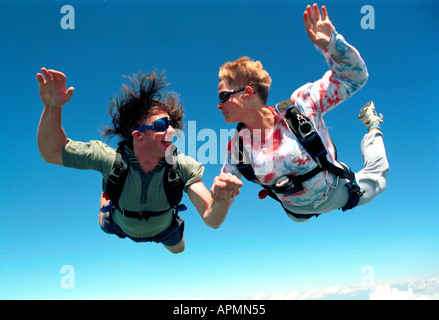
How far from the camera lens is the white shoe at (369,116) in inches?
178

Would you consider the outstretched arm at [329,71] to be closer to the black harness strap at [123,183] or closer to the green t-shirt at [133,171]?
the green t-shirt at [133,171]

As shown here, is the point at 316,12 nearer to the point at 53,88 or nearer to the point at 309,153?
the point at 309,153

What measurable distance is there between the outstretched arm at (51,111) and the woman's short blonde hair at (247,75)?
195cm

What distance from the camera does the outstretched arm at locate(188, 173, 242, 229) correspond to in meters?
3.29

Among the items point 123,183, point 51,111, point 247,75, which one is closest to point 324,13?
point 247,75

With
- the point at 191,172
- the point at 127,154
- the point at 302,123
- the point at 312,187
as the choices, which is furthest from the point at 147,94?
the point at 312,187

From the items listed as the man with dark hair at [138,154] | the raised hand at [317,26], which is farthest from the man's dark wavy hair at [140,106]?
the raised hand at [317,26]

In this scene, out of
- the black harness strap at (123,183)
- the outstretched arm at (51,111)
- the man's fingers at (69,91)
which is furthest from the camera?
the black harness strap at (123,183)

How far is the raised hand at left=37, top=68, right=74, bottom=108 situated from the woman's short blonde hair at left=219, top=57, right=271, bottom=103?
1.94 metres

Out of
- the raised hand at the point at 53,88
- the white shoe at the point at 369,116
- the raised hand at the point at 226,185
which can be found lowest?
the raised hand at the point at 226,185

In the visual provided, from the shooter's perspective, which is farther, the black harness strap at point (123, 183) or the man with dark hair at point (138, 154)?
the black harness strap at point (123, 183)

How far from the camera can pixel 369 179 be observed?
4348mm

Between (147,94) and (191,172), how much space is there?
1.38 metres

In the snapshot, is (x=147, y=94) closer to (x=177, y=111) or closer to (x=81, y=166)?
(x=177, y=111)
